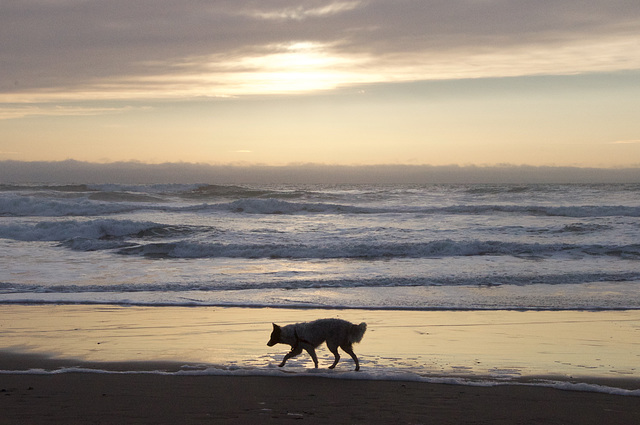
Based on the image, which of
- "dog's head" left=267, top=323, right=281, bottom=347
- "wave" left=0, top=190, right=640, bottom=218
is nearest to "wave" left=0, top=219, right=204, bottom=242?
"wave" left=0, top=190, right=640, bottom=218

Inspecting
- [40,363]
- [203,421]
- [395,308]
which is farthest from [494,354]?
[40,363]

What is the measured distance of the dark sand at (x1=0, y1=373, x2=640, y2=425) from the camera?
196 inches

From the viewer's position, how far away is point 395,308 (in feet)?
33.9

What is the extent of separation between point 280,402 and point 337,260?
11718 millimetres

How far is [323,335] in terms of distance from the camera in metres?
6.81

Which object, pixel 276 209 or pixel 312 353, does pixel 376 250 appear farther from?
pixel 276 209

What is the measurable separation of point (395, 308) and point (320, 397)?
492cm

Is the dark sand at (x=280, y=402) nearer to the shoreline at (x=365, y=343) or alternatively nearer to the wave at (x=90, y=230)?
the shoreline at (x=365, y=343)

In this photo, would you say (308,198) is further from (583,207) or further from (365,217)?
(583,207)

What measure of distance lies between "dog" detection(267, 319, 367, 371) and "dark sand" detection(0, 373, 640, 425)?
23.2 inches

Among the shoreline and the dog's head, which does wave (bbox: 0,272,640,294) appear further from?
the dog's head

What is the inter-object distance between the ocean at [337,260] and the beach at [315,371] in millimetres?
1549

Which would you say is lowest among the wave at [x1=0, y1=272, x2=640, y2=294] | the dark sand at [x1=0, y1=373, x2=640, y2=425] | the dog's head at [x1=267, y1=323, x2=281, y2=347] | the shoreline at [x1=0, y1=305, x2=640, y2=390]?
the wave at [x1=0, y1=272, x2=640, y2=294]

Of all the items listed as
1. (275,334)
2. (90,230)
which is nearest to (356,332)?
(275,334)
